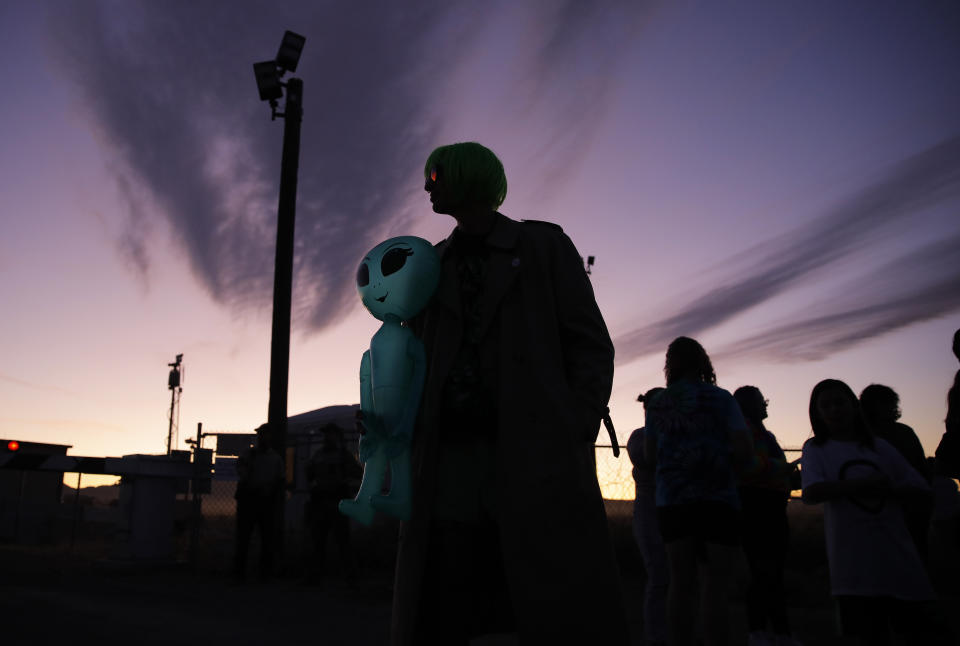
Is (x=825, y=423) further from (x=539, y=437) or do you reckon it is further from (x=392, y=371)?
(x=392, y=371)

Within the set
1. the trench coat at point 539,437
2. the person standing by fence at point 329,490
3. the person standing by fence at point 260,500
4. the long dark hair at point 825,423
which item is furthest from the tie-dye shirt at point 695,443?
the person standing by fence at point 260,500

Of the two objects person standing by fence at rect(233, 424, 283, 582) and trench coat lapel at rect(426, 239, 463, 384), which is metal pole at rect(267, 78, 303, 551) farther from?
trench coat lapel at rect(426, 239, 463, 384)

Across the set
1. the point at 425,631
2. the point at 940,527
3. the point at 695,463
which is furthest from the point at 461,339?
the point at 940,527

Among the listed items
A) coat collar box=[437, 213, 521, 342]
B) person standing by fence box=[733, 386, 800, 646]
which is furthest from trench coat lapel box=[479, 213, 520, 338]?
person standing by fence box=[733, 386, 800, 646]

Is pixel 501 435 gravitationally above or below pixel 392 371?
Result: below

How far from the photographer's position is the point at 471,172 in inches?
99.0

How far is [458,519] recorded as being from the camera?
89.7 inches

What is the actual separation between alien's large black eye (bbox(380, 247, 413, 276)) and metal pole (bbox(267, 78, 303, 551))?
9.51 m

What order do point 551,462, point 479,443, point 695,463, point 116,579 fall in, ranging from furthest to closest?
point 116,579 < point 695,463 < point 479,443 < point 551,462

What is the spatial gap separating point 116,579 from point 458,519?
914cm

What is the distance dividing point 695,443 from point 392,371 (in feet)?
8.18

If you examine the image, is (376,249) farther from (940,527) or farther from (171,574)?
(171,574)

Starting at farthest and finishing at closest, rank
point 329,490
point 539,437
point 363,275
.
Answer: point 329,490, point 363,275, point 539,437

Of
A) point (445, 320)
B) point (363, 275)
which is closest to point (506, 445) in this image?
point (445, 320)
